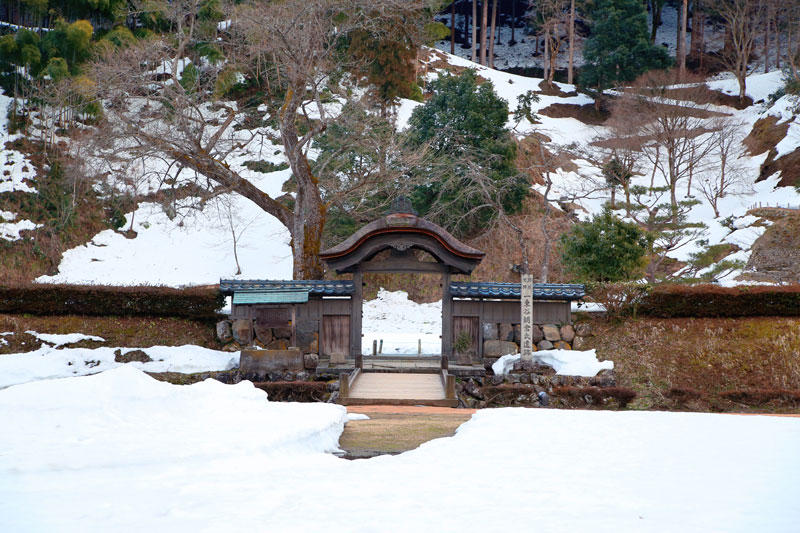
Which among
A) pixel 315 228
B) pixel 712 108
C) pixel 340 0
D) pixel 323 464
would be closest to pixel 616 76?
pixel 712 108

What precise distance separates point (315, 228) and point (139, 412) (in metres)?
12.6

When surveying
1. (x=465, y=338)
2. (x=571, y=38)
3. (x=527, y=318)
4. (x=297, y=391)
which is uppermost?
(x=571, y=38)

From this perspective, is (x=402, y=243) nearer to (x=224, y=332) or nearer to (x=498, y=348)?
(x=498, y=348)

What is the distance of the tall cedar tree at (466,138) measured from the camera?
25.9 metres

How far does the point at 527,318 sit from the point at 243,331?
6421mm

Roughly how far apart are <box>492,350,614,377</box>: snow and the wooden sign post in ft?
0.88

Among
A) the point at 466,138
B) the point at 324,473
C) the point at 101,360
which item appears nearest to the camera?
the point at 324,473

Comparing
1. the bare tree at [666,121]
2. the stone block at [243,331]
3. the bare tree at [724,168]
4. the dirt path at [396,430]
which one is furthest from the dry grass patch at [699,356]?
the bare tree at [724,168]

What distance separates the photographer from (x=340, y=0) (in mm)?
18641

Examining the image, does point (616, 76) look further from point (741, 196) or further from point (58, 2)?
point (58, 2)

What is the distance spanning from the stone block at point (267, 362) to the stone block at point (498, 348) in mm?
4200

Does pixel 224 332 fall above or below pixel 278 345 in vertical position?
above

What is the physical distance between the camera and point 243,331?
13.9m

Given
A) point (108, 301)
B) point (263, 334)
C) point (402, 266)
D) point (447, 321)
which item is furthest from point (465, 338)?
point (108, 301)
